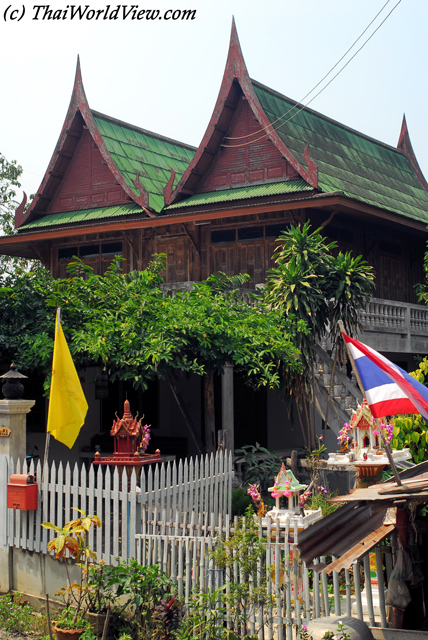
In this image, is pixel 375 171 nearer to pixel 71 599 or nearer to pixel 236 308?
pixel 236 308

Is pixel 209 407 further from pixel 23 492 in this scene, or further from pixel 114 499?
pixel 114 499

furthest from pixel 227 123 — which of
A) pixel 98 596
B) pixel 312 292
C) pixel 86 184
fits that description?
pixel 98 596

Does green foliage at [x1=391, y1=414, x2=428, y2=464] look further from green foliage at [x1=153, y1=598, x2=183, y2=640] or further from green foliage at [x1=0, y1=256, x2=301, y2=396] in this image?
green foliage at [x1=153, y1=598, x2=183, y2=640]

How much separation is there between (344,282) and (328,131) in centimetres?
888

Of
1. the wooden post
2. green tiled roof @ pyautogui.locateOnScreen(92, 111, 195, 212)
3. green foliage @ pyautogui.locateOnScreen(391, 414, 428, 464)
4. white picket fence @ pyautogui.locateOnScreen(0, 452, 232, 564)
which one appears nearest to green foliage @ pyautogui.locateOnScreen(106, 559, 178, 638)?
white picket fence @ pyautogui.locateOnScreen(0, 452, 232, 564)

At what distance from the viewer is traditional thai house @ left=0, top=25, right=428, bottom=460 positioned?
1809cm

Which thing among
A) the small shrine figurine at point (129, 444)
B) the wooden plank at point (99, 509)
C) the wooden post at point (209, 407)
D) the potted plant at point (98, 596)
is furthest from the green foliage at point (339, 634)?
the wooden post at point (209, 407)

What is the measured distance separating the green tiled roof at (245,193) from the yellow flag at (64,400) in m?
10.1

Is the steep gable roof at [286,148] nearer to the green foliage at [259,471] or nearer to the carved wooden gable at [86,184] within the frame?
the carved wooden gable at [86,184]

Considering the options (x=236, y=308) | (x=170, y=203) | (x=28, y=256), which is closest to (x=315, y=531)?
(x=236, y=308)

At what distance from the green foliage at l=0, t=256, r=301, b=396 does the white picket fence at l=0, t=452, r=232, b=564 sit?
8.92 feet

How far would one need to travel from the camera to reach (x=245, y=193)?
19047 mm

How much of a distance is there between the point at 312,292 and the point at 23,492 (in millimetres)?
7236

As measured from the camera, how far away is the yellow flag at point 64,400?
885cm
